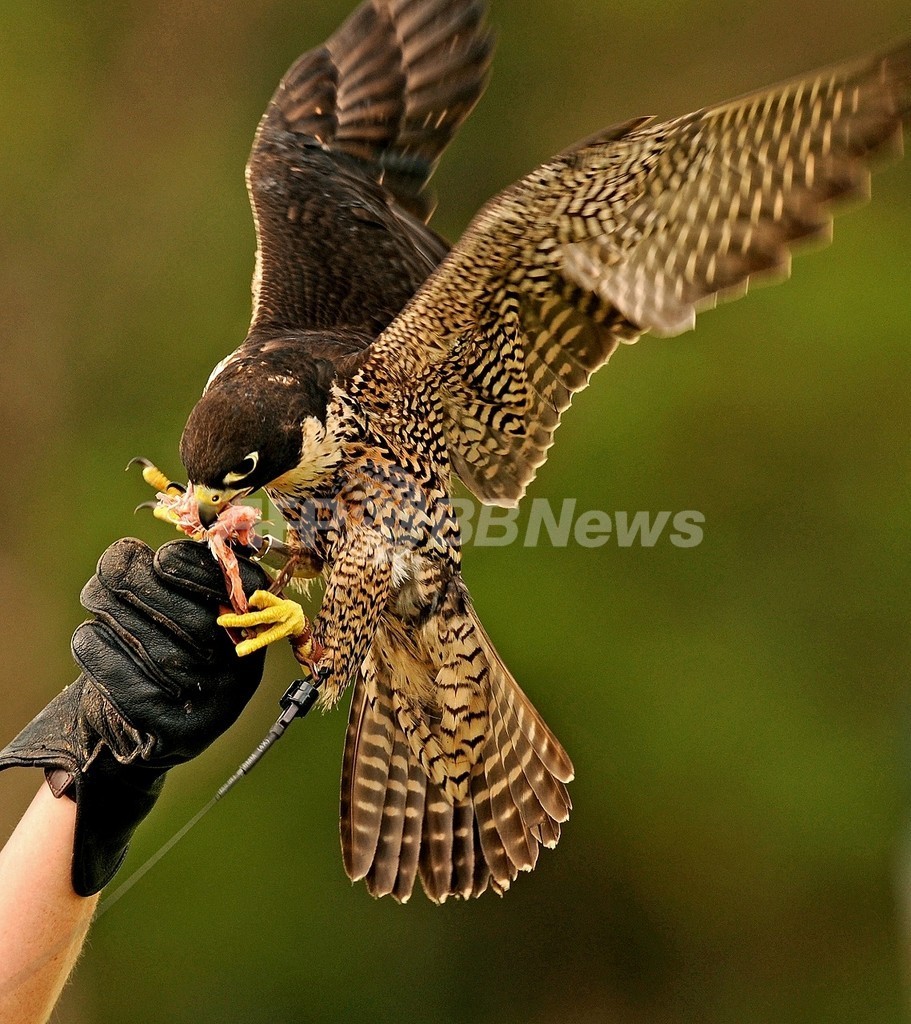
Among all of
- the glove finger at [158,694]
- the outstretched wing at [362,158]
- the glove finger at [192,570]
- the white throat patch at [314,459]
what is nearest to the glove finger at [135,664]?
the glove finger at [158,694]

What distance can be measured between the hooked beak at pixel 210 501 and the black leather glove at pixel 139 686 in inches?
2.5

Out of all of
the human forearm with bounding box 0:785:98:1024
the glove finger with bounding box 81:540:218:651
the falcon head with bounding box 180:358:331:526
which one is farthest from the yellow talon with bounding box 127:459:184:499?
the human forearm with bounding box 0:785:98:1024

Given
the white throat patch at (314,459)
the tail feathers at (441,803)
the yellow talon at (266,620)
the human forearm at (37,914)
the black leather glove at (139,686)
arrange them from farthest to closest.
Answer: the tail feathers at (441,803) < the white throat patch at (314,459) < the yellow talon at (266,620) < the black leather glove at (139,686) < the human forearm at (37,914)

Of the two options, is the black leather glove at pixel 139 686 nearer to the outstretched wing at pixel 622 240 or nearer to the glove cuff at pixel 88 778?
the glove cuff at pixel 88 778

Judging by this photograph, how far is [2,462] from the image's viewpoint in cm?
841

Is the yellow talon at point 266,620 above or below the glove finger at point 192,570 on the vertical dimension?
below

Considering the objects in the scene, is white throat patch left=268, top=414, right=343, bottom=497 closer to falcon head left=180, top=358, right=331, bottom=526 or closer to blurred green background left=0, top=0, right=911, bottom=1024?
falcon head left=180, top=358, right=331, bottom=526

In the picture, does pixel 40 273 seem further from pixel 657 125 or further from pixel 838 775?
pixel 657 125

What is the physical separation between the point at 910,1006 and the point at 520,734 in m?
5.18

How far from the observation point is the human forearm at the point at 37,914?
2248mm

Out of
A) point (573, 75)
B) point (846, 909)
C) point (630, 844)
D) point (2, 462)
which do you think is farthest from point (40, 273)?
point (846, 909)

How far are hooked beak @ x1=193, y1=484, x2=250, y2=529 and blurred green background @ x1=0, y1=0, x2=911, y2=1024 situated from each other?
10.8ft

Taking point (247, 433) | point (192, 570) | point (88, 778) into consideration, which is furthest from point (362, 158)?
point (88, 778)

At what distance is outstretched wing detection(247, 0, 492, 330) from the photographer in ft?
11.8
